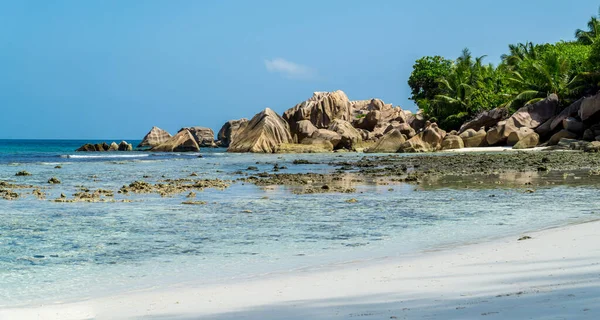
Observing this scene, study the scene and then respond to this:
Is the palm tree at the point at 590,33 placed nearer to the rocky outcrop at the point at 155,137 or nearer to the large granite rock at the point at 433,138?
the large granite rock at the point at 433,138

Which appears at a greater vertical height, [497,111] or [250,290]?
[497,111]

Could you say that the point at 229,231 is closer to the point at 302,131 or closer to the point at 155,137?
the point at 302,131

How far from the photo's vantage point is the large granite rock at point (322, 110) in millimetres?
73812

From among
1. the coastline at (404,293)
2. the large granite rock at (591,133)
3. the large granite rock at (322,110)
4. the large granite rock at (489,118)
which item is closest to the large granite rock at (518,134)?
the large granite rock at (591,133)

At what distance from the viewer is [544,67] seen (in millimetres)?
54844

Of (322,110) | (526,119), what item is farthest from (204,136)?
(526,119)

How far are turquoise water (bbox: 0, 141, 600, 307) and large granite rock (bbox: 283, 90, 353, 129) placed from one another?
5560cm

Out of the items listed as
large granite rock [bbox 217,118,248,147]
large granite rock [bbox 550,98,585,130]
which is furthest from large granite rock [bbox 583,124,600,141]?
large granite rock [bbox 217,118,248,147]

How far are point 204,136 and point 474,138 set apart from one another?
60.8 metres

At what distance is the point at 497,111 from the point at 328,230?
5071cm

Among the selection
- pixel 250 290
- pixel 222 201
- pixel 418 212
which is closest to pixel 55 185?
pixel 222 201

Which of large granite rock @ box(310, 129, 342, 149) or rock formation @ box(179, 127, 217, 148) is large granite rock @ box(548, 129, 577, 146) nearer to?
large granite rock @ box(310, 129, 342, 149)

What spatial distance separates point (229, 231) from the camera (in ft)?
38.1

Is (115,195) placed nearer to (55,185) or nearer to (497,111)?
(55,185)
